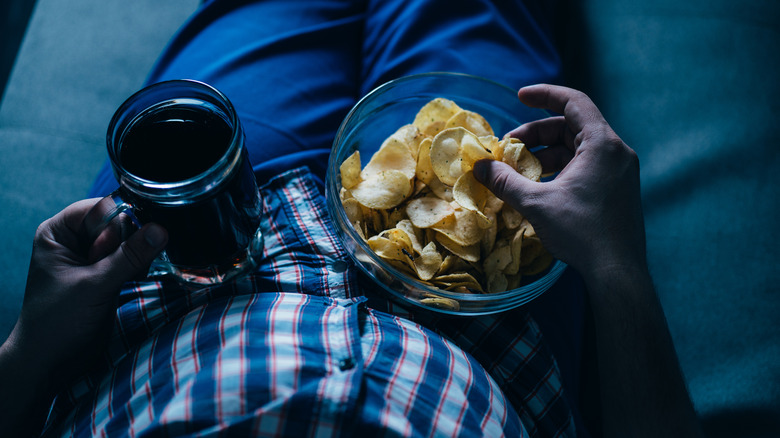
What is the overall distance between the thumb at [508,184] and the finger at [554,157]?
0.56 feet

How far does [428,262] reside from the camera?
735 millimetres

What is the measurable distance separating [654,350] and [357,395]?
42 cm

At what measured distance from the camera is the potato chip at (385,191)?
75cm

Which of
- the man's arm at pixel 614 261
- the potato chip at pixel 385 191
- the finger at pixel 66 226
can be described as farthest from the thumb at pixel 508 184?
the finger at pixel 66 226

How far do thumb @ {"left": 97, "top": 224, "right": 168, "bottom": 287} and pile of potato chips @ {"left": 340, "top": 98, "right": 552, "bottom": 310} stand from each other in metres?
0.28

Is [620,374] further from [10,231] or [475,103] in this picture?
[10,231]

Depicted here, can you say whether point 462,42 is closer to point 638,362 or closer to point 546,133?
point 546,133

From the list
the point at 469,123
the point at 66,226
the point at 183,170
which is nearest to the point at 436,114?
the point at 469,123

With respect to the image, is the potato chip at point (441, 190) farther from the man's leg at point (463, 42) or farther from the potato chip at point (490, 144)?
the man's leg at point (463, 42)

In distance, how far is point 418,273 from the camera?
0.73 meters

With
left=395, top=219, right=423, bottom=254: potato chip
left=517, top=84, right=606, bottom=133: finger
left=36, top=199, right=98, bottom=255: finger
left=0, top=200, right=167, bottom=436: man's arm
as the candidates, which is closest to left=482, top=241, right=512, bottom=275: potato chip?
left=395, top=219, right=423, bottom=254: potato chip

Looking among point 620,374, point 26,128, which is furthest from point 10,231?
point 620,374

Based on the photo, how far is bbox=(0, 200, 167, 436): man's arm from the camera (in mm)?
650

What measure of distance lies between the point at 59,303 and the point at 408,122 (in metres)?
0.64
